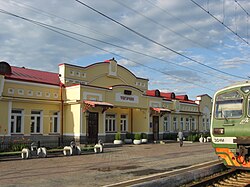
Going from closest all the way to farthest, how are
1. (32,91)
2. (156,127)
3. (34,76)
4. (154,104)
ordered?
(32,91) < (34,76) < (154,104) < (156,127)

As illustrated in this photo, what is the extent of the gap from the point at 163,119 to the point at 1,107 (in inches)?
703

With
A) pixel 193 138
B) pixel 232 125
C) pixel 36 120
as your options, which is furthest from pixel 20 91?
pixel 193 138

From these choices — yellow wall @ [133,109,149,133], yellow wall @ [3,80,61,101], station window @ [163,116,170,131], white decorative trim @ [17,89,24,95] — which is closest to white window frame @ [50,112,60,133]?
yellow wall @ [3,80,61,101]

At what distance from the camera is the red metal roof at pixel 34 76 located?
893 inches

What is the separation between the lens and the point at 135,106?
93.0 feet

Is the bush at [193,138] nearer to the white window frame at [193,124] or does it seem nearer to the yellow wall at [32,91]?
the white window frame at [193,124]

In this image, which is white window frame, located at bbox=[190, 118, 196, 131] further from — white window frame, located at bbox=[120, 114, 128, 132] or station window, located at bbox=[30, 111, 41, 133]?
station window, located at bbox=[30, 111, 41, 133]

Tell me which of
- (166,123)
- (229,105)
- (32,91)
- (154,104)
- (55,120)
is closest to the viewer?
(229,105)

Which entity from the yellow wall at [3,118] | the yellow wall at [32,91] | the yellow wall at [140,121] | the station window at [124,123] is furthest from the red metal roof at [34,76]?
the yellow wall at [140,121]

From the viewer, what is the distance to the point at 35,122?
75.4 feet

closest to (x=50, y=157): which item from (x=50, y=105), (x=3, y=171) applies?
(x=3, y=171)

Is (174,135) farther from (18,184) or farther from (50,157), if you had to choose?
(18,184)

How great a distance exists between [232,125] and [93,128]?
52.4ft

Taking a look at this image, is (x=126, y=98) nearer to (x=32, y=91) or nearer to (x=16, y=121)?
(x=32, y=91)
